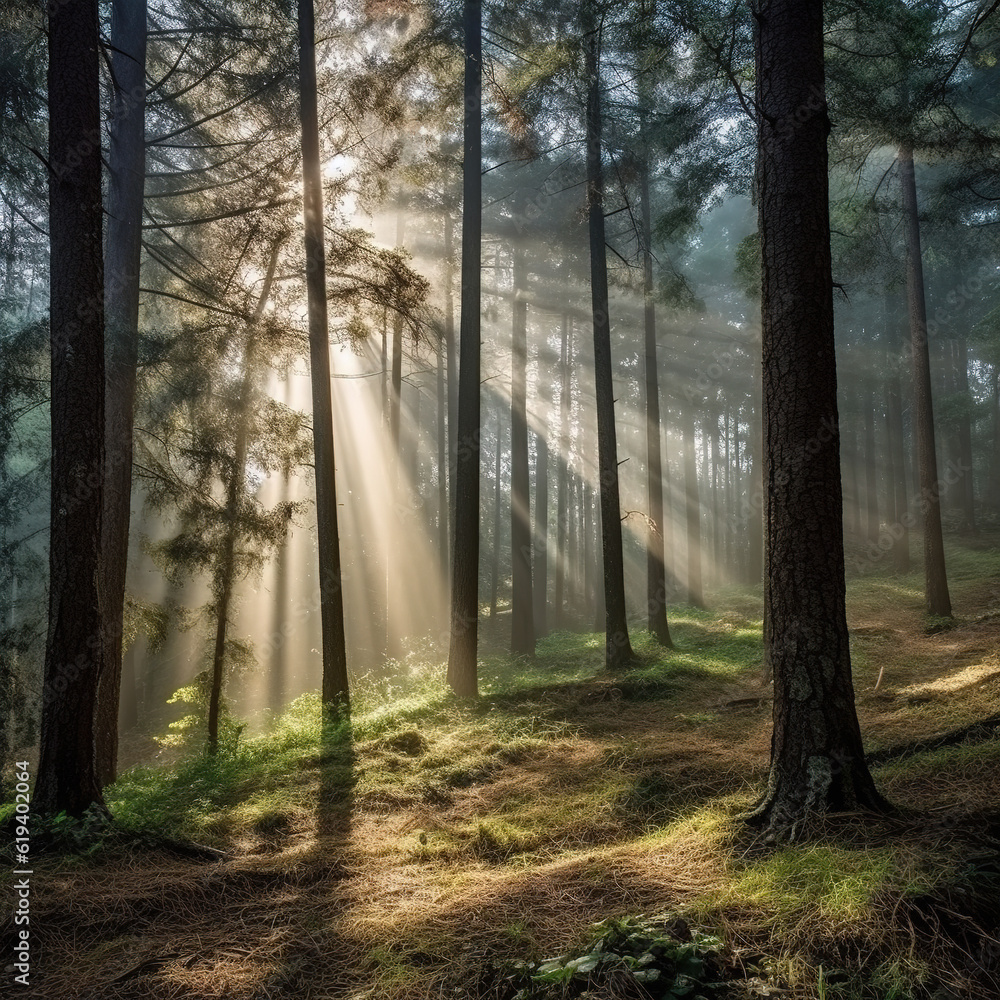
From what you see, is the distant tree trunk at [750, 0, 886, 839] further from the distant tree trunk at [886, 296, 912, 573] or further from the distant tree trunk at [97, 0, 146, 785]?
the distant tree trunk at [886, 296, 912, 573]

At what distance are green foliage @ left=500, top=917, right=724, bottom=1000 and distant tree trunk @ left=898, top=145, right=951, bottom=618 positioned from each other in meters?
12.4

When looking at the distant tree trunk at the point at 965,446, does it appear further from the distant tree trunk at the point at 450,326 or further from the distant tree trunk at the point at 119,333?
the distant tree trunk at the point at 119,333

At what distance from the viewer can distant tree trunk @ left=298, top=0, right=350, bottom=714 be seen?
27.3 feet

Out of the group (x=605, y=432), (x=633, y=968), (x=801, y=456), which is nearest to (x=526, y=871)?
(x=633, y=968)

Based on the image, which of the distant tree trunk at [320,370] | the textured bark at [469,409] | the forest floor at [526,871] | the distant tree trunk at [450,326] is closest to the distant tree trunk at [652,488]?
the distant tree trunk at [450,326]

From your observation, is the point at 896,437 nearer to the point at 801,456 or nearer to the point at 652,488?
the point at 652,488

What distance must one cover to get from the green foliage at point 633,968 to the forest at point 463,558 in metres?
0.02

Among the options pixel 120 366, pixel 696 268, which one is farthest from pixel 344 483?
pixel 120 366

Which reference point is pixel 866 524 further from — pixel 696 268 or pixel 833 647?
pixel 833 647

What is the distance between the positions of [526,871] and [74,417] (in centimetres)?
433

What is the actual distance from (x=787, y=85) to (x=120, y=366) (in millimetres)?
7414

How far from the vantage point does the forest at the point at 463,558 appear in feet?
9.28

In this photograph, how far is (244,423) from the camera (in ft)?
31.4

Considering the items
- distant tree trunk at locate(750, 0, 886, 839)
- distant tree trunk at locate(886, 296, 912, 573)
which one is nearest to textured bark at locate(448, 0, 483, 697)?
distant tree trunk at locate(750, 0, 886, 839)
